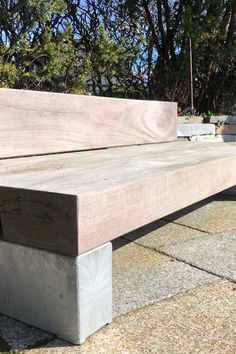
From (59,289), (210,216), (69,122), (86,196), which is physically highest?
(69,122)

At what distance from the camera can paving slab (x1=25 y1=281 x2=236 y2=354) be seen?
142 cm

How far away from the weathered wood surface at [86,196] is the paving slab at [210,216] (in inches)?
30.7

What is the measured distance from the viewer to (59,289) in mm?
1413

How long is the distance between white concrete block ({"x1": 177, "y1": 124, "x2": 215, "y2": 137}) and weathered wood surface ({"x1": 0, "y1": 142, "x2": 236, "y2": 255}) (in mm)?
2518

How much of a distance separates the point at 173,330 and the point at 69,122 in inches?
51.4

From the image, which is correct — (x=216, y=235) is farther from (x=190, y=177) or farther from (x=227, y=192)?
(x=227, y=192)

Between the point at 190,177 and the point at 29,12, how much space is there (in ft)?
10.2

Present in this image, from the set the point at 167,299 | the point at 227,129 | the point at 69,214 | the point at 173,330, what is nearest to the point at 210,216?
the point at 167,299

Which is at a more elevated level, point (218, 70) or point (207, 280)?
point (218, 70)

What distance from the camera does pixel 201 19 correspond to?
5.45 m

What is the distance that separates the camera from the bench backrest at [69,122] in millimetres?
2150

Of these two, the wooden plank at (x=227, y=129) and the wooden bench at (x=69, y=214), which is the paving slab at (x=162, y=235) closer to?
the wooden bench at (x=69, y=214)

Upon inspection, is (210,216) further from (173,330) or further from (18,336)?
(18,336)

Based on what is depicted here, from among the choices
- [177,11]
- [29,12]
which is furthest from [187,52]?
[29,12]
